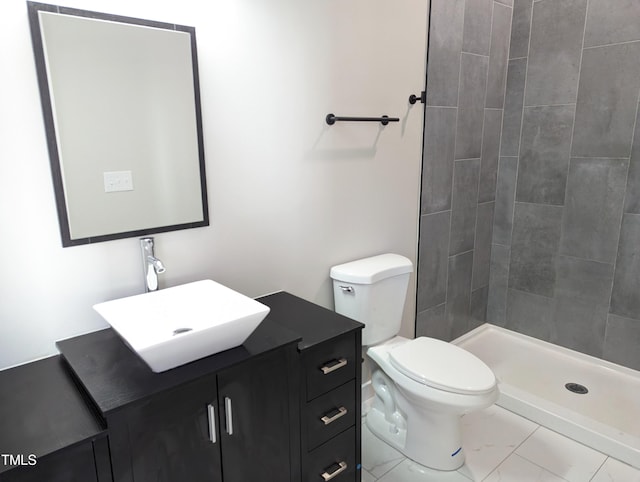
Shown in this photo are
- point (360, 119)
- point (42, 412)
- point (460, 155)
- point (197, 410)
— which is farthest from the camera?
point (460, 155)

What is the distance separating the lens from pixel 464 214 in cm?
282

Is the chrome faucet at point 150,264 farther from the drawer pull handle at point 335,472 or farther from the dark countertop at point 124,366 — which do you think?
the drawer pull handle at point 335,472

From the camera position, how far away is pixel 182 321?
1.42 m

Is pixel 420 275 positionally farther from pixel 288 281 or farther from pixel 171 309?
pixel 171 309

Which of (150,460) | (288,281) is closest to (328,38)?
(288,281)

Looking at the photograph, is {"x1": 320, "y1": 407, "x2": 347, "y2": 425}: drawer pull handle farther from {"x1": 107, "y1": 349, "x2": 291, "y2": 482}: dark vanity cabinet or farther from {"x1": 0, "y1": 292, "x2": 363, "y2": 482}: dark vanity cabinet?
{"x1": 107, "y1": 349, "x2": 291, "y2": 482}: dark vanity cabinet

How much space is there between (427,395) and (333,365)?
1.65 feet

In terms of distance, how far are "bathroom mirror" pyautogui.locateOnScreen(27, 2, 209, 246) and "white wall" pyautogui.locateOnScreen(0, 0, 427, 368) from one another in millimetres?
38

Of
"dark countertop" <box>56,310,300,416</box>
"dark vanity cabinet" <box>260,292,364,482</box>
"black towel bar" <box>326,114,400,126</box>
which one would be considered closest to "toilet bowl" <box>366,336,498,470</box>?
"dark vanity cabinet" <box>260,292,364,482</box>

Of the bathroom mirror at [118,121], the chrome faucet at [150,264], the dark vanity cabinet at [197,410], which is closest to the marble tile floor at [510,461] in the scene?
the dark vanity cabinet at [197,410]

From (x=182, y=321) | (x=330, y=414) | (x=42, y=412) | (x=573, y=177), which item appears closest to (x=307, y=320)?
(x=330, y=414)

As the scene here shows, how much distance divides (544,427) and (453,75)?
6.38 ft

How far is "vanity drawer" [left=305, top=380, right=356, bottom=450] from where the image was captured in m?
1.59

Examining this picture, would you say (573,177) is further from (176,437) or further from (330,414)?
(176,437)
